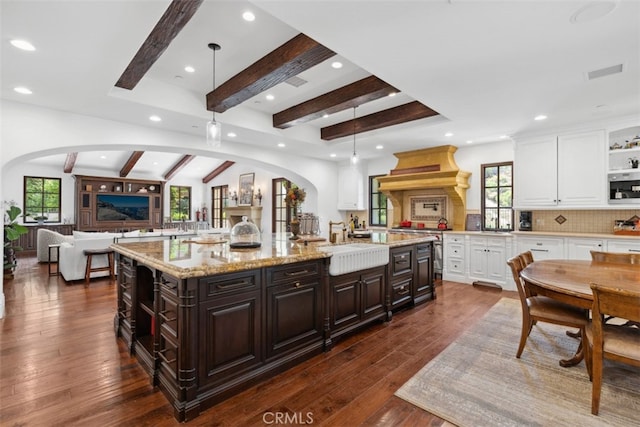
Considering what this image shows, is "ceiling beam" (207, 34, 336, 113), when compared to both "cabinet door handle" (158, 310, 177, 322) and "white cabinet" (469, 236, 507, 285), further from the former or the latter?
"white cabinet" (469, 236, 507, 285)

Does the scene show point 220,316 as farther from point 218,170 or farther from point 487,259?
point 218,170

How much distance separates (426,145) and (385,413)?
5.09 meters

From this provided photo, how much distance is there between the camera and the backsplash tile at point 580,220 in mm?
4625

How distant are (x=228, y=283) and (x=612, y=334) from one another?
263 cm

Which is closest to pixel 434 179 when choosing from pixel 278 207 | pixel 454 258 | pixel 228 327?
pixel 454 258

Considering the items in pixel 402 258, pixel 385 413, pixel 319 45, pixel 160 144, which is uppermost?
pixel 319 45

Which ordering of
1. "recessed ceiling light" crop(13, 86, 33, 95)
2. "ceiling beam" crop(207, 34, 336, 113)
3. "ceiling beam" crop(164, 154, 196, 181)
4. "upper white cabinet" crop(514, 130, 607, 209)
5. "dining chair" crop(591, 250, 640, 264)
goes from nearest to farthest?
1. "ceiling beam" crop(207, 34, 336, 113)
2. "dining chair" crop(591, 250, 640, 264)
3. "recessed ceiling light" crop(13, 86, 33, 95)
4. "upper white cabinet" crop(514, 130, 607, 209)
5. "ceiling beam" crop(164, 154, 196, 181)

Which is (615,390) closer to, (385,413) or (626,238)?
(385,413)

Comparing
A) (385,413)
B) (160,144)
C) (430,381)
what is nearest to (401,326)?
(430,381)

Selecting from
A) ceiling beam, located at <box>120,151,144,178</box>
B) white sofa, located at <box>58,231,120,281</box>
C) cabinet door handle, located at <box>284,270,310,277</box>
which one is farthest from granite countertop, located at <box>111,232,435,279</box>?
ceiling beam, located at <box>120,151,144,178</box>

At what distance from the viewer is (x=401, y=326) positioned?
3506mm

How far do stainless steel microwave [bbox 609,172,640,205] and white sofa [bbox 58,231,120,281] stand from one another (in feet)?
27.8

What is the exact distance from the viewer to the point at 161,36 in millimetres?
2420

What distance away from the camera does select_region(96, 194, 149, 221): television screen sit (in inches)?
421
